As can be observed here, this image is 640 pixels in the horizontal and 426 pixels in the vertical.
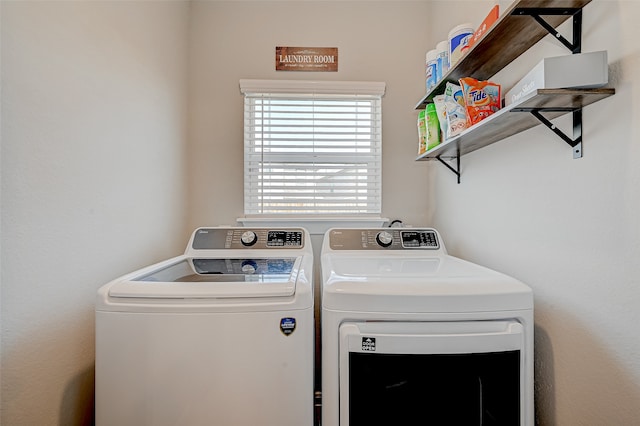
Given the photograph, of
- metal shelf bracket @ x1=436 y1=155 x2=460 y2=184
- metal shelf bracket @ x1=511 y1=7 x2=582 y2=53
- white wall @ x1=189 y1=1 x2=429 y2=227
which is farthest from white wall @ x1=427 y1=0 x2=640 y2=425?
white wall @ x1=189 y1=1 x2=429 y2=227

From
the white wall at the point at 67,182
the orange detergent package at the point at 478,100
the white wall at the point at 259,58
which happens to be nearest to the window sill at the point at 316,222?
the white wall at the point at 259,58

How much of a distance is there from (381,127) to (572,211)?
126cm

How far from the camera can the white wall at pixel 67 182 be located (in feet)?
2.72

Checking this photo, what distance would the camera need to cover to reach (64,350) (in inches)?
39.4

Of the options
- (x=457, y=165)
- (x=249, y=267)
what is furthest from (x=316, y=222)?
(x=457, y=165)

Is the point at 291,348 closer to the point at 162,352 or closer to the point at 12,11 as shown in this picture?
the point at 162,352

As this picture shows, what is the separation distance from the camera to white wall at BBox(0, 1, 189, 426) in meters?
0.83

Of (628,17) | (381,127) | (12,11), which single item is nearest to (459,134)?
(628,17)

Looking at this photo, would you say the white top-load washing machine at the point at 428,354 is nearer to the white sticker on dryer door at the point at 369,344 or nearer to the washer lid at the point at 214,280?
the white sticker on dryer door at the point at 369,344

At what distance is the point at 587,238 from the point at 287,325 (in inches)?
34.8

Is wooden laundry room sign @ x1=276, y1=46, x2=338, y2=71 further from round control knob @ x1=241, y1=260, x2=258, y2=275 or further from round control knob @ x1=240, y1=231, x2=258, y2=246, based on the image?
round control knob @ x1=241, y1=260, x2=258, y2=275

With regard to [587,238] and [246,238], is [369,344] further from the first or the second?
[246,238]

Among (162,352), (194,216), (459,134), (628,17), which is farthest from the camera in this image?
(194,216)

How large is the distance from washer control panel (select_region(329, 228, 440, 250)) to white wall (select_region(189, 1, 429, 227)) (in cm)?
76
